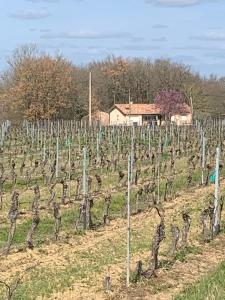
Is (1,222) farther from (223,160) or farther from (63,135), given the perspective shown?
(63,135)

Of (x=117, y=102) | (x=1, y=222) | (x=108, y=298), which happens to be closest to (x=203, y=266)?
(x=108, y=298)

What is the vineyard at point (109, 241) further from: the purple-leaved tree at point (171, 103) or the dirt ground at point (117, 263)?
the purple-leaved tree at point (171, 103)

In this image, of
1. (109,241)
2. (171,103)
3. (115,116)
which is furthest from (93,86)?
(109,241)

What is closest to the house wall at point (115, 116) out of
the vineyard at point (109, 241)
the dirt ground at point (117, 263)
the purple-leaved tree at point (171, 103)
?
the purple-leaved tree at point (171, 103)

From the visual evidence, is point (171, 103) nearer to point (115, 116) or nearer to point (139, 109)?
point (139, 109)

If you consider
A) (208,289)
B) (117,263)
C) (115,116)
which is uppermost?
(115,116)

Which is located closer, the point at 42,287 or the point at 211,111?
the point at 42,287

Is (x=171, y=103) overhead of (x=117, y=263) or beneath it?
overhead

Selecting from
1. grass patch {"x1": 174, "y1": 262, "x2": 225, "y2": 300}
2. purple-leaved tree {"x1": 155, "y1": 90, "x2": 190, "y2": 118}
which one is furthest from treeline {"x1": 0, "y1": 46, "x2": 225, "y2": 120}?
grass patch {"x1": 174, "y1": 262, "x2": 225, "y2": 300}

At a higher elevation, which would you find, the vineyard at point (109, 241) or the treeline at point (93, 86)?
the treeline at point (93, 86)

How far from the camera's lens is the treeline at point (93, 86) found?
58000 mm

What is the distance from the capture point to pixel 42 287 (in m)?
7.70

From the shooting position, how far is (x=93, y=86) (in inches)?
2975

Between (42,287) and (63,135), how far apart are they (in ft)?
87.3
